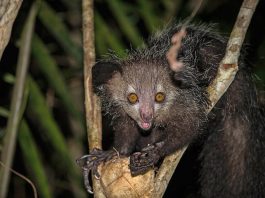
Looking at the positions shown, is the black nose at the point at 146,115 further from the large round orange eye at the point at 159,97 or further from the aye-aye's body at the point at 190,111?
the large round orange eye at the point at 159,97

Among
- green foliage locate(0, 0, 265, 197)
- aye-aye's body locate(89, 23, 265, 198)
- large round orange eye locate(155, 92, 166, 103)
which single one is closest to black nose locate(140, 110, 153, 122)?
aye-aye's body locate(89, 23, 265, 198)

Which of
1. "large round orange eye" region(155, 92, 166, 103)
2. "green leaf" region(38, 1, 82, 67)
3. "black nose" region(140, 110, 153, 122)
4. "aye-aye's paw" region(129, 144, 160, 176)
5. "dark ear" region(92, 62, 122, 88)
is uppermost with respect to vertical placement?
"green leaf" region(38, 1, 82, 67)

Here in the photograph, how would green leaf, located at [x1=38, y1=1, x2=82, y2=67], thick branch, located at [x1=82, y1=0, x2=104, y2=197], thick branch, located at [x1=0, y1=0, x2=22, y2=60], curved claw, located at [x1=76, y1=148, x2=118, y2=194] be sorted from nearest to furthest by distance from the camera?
thick branch, located at [x1=0, y1=0, x2=22, y2=60]
thick branch, located at [x1=82, y1=0, x2=104, y2=197]
green leaf, located at [x1=38, y1=1, x2=82, y2=67]
curved claw, located at [x1=76, y1=148, x2=118, y2=194]

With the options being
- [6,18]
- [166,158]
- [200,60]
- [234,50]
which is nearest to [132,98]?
[200,60]

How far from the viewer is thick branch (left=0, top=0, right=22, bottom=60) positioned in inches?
109

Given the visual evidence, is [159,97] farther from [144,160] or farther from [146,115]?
[144,160]

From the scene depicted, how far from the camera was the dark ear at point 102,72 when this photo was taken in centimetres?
397

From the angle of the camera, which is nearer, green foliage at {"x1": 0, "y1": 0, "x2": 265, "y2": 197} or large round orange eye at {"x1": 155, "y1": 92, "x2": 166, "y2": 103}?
green foliage at {"x1": 0, "y1": 0, "x2": 265, "y2": 197}

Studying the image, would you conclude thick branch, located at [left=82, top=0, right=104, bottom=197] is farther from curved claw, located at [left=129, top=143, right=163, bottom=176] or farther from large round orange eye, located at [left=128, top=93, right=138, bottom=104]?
large round orange eye, located at [left=128, top=93, right=138, bottom=104]

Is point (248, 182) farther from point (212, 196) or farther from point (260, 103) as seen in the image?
point (260, 103)

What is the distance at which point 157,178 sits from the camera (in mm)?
2998

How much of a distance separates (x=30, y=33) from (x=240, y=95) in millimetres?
1966

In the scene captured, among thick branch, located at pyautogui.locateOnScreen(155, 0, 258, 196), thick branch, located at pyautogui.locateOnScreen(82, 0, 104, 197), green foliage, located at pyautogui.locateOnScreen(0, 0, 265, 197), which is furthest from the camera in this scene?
green foliage, located at pyautogui.locateOnScreen(0, 0, 265, 197)

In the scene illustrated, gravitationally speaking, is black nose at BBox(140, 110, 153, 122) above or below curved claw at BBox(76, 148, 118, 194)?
above
